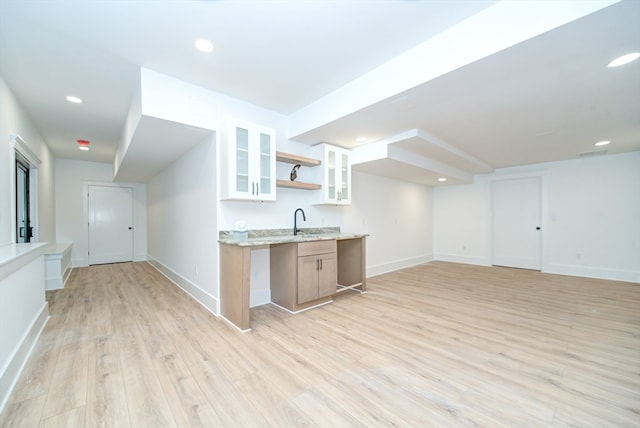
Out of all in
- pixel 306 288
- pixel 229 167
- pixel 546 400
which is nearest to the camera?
pixel 546 400

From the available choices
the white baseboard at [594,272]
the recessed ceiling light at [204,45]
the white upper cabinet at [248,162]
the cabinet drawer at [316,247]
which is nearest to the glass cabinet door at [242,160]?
the white upper cabinet at [248,162]

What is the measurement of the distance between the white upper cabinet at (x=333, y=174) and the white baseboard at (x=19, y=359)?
334cm

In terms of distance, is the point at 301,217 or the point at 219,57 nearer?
the point at 219,57

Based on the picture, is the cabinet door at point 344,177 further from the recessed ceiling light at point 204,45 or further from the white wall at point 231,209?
the recessed ceiling light at point 204,45

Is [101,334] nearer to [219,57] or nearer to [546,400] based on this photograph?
[219,57]

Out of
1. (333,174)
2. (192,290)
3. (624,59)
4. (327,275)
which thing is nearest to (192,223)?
(192,290)

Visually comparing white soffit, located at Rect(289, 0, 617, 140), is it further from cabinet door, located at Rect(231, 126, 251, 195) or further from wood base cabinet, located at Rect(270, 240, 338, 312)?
wood base cabinet, located at Rect(270, 240, 338, 312)

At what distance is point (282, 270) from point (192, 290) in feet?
5.03

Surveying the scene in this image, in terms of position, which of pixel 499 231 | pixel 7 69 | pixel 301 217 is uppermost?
pixel 7 69

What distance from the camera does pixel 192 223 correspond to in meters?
3.92

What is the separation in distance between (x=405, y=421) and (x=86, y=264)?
7.73 m

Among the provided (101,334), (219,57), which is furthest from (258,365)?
(219,57)

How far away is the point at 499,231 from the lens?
21.3 feet

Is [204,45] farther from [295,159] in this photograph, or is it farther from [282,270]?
[282,270]
